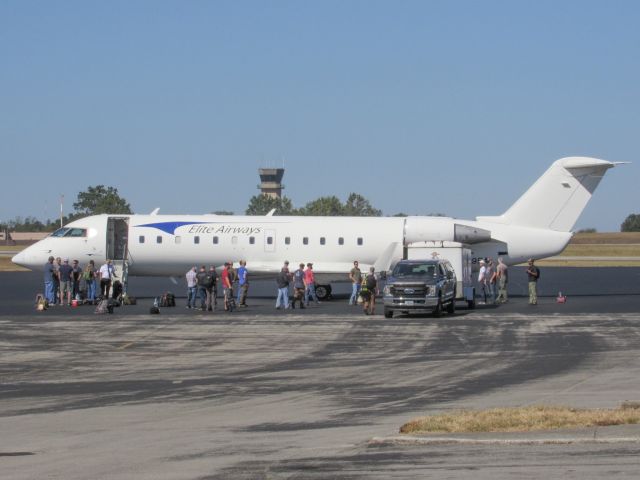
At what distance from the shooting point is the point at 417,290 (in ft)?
120

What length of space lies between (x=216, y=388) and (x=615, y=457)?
873cm

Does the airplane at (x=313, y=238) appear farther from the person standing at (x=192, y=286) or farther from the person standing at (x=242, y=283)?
the person standing at (x=192, y=286)

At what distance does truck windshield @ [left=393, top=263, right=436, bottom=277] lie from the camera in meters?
37.9

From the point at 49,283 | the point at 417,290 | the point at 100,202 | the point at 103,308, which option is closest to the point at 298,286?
the point at 417,290

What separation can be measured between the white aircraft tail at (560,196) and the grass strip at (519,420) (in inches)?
1299

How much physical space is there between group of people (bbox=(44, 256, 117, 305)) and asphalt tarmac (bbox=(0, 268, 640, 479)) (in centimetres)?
487

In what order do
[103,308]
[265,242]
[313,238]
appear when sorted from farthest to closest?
[313,238] < [265,242] < [103,308]

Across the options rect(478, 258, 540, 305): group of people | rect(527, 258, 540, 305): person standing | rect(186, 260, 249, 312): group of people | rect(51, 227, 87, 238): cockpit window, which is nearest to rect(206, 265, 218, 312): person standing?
rect(186, 260, 249, 312): group of people

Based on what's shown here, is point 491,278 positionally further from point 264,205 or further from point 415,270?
point 264,205

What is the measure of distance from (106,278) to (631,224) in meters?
166

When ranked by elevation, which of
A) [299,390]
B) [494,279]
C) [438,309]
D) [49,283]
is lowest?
[299,390]

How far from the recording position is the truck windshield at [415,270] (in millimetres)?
37875

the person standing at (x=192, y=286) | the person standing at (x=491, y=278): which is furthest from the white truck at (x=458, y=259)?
the person standing at (x=192, y=286)

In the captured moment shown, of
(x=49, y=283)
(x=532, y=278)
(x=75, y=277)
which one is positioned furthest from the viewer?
(x=75, y=277)
